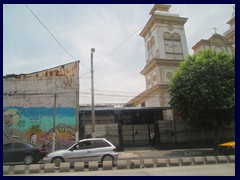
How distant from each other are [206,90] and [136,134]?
30.7 feet

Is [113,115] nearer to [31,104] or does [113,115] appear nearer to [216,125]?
[31,104]

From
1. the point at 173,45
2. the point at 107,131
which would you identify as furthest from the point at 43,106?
the point at 173,45

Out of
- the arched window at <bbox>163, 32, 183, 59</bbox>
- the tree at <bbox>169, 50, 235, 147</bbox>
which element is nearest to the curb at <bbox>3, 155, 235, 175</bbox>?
the tree at <bbox>169, 50, 235, 147</bbox>

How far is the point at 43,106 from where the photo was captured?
20.2 meters

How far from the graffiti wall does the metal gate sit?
19.0ft

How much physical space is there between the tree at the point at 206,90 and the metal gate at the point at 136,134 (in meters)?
5.76

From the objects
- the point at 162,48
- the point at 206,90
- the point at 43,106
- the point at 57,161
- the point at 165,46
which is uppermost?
the point at 165,46

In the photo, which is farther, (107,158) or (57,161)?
(107,158)

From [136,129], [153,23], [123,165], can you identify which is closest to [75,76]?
[136,129]

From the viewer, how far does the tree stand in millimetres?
17312

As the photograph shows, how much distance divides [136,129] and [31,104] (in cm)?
1085

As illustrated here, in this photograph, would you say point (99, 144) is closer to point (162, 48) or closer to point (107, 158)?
point (107, 158)

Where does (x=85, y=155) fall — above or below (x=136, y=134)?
above

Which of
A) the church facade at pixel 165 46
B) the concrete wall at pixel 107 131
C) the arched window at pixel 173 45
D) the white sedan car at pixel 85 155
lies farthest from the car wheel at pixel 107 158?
the arched window at pixel 173 45
